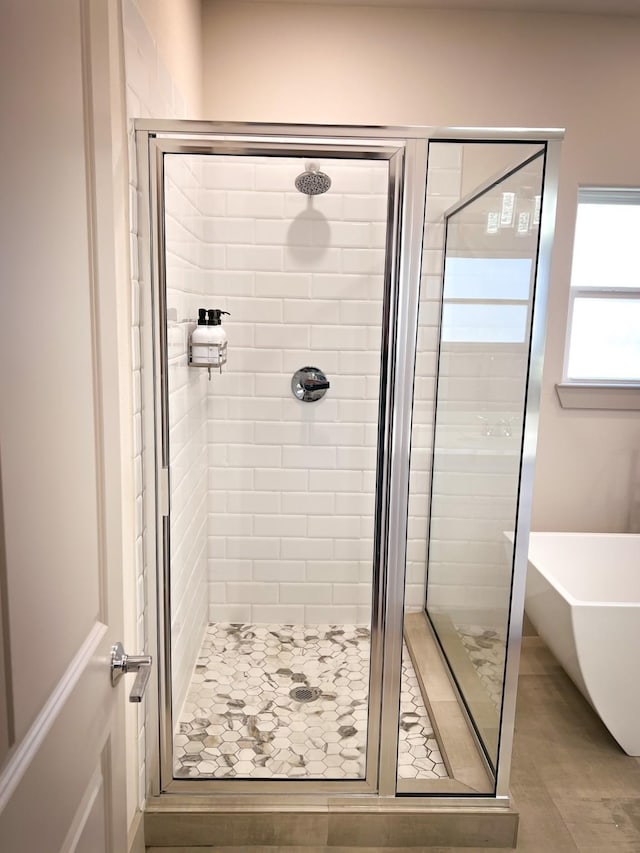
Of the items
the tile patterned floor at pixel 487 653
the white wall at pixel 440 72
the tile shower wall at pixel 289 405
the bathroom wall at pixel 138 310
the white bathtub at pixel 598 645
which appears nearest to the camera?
the bathroom wall at pixel 138 310

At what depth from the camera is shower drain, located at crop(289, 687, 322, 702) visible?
2.27 meters

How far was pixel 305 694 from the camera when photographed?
2.29 m

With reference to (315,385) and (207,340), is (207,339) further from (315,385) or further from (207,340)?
(315,385)

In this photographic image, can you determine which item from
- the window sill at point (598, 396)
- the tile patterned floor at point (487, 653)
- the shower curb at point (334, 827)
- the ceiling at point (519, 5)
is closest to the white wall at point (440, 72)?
the ceiling at point (519, 5)

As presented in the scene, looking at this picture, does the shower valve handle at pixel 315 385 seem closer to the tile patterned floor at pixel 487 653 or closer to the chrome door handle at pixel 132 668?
the tile patterned floor at pixel 487 653

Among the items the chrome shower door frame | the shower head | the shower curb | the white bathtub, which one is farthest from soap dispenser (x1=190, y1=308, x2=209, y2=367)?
the white bathtub

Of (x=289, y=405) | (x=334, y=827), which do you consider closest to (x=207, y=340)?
(x=289, y=405)

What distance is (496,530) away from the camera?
80.7 inches

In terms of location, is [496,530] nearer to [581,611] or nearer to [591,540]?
[581,611]

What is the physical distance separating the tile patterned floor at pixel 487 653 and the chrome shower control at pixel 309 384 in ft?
3.41

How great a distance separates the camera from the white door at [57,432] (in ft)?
2.25

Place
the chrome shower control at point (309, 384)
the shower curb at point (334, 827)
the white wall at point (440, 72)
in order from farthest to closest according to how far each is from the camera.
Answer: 1. the white wall at point (440, 72)
2. the chrome shower control at point (309, 384)
3. the shower curb at point (334, 827)

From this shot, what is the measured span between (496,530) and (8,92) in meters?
1.78

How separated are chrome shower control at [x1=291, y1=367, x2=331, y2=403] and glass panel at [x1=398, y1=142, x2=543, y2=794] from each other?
39cm
